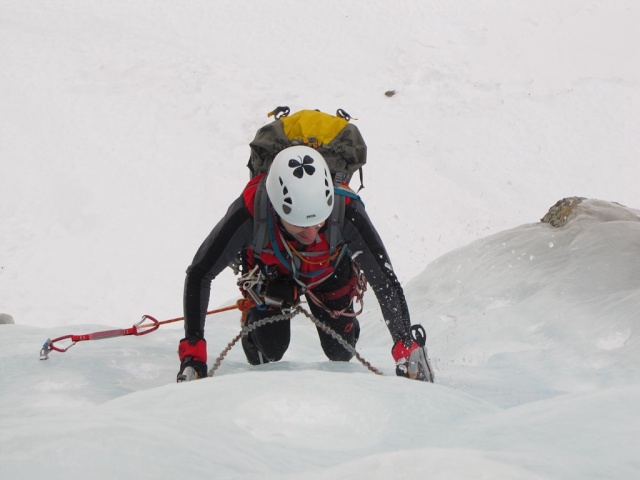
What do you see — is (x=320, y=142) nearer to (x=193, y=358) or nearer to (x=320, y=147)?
(x=320, y=147)

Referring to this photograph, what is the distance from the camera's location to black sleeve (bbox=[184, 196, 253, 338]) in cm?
420

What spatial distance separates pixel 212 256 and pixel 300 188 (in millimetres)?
658

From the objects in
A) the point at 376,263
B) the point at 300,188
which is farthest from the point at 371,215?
the point at 300,188

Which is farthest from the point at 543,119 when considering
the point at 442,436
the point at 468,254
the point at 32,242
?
the point at 442,436

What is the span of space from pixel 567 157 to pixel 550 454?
13.2m

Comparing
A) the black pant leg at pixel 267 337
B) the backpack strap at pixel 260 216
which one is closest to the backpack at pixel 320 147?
the backpack strap at pixel 260 216

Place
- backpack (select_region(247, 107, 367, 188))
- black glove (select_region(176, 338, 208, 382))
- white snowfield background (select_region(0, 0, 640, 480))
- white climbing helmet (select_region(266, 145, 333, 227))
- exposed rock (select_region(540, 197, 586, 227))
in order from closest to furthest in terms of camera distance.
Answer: white snowfield background (select_region(0, 0, 640, 480)) → white climbing helmet (select_region(266, 145, 333, 227)) → black glove (select_region(176, 338, 208, 382)) → backpack (select_region(247, 107, 367, 188)) → exposed rock (select_region(540, 197, 586, 227))

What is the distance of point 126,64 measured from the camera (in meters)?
16.7

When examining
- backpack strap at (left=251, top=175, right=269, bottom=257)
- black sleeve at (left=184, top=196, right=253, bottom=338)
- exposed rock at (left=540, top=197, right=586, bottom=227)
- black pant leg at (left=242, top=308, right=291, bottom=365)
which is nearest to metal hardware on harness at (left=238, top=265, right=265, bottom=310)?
black pant leg at (left=242, top=308, right=291, bottom=365)

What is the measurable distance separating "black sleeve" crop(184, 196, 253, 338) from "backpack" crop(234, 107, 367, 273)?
0.08 m

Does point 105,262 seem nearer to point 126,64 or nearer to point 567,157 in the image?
point 126,64

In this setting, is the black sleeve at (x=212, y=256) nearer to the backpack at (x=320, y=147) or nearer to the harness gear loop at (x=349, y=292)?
the backpack at (x=320, y=147)

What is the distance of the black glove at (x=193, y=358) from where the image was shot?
13.7 feet

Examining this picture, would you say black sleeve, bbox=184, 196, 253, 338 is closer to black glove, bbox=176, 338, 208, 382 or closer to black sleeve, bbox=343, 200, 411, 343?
black glove, bbox=176, 338, 208, 382
